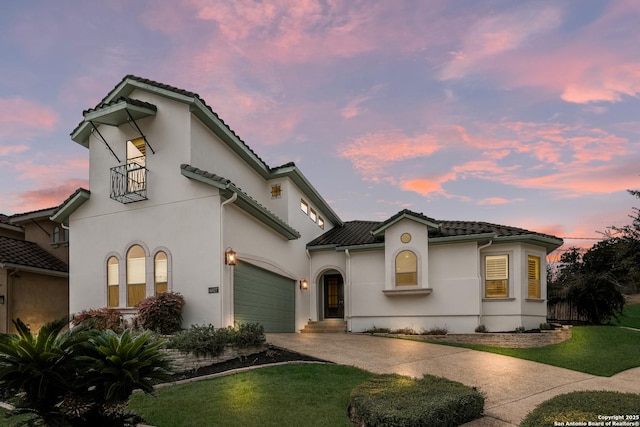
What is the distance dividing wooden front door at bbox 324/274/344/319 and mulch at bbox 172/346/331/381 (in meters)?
8.89

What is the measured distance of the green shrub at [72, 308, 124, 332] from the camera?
1287 centimetres

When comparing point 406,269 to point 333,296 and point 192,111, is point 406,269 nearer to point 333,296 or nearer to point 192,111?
point 333,296

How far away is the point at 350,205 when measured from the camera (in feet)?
88.9

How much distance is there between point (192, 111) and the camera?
13.6 metres

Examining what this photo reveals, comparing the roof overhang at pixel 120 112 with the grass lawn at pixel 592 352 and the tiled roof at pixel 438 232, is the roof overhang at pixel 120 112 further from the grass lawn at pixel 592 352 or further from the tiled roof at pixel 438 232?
the grass lawn at pixel 592 352

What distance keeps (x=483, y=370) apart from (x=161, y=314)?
26.6 feet

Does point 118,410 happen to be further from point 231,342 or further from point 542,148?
point 542,148

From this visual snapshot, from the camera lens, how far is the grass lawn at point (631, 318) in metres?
20.9

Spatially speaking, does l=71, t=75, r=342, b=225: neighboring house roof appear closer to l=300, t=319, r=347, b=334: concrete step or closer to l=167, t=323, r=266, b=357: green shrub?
l=300, t=319, r=347, b=334: concrete step

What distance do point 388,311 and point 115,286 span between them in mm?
9798

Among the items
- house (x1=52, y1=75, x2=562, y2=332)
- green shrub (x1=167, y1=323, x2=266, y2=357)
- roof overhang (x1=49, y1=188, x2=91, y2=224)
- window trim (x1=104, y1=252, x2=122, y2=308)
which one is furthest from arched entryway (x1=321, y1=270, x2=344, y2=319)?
roof overhang (x1=49, y1=188, x2=91, y2=224)

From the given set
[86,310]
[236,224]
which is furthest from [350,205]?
[86,310]

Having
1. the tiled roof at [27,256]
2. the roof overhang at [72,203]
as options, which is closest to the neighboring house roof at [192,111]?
the roof overhang at [72,203]

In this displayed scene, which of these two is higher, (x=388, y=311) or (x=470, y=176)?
(x=470, y=176)
